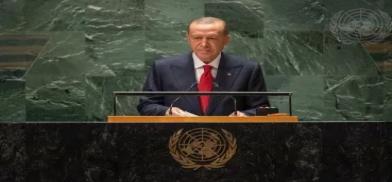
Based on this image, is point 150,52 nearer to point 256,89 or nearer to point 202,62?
point 202,62

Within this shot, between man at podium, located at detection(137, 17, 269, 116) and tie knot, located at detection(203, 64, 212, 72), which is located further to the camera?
tie knot, located at detection(203, 64, 212, 72)

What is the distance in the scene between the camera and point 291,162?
13.3 feet

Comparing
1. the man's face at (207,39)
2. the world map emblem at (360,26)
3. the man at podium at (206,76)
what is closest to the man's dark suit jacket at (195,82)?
the man at podium at (206,76)

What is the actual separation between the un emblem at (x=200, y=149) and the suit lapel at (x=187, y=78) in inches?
54.1

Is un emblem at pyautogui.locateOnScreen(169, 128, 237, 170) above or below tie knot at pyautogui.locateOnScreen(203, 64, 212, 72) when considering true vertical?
below

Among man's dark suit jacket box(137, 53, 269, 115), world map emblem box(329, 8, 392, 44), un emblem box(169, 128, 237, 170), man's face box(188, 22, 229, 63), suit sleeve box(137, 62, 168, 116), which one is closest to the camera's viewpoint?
un emblem box(169, 128, 237, 170)

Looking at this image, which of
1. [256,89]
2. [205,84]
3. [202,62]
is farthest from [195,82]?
[256,89]

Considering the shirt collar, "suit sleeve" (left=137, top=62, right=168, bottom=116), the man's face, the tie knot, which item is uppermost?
the man's face

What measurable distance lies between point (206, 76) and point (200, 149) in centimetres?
157

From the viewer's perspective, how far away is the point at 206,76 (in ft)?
18.3

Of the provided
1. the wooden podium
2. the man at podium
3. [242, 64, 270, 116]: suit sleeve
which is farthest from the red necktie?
the wooden podium

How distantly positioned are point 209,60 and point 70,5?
205cm

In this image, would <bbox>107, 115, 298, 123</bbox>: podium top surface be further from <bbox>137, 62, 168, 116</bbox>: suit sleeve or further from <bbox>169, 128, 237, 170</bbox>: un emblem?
<bbox>137, 62, 168, 116</bbox>: suit sleeve

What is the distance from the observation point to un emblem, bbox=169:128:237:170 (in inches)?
160
